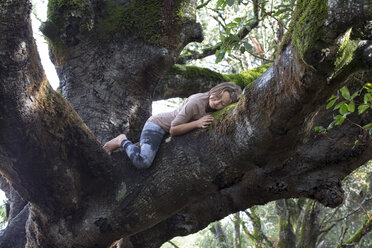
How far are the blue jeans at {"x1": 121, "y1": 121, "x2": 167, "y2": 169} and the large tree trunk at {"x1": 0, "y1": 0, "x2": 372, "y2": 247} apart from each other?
0.09 meters

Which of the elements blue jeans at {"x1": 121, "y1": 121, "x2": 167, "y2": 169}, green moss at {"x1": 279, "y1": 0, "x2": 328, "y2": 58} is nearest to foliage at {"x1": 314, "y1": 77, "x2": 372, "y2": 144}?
green moss at {"x1": 279, "y1": 0, "x2": 328, "y2": 58}

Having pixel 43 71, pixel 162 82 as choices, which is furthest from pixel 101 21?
pixel 43 71

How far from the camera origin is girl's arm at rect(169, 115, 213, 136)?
11.8ft

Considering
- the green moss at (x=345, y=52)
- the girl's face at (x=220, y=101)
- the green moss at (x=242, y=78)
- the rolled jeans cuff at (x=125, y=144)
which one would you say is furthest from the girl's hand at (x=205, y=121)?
the green moss at (x=242, y=78)

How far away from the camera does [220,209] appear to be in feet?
14.1

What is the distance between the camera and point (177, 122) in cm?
379

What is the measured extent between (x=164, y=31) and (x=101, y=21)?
2.88ft

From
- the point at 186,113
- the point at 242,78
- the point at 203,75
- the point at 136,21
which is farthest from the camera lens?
the point at 242,78

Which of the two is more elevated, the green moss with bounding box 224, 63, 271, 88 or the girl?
the girl

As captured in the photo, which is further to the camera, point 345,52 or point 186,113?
point 186,113

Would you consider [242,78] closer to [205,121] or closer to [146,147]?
[205,121]

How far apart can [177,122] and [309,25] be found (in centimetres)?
180

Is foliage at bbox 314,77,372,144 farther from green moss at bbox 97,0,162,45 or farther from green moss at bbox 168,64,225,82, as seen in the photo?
green moss at bbox 168,64,225,82

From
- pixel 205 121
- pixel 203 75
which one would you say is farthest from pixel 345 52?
pixel 203 75
